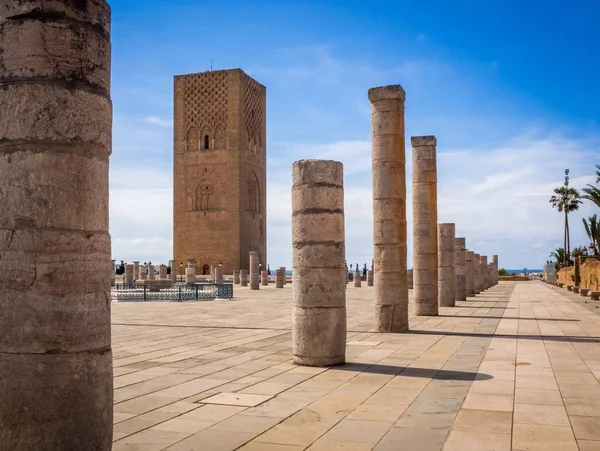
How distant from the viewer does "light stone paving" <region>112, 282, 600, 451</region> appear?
182 inches

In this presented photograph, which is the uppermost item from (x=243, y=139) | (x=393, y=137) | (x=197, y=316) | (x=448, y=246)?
(x=243, y=139)

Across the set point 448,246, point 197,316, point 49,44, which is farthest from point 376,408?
point 448,246

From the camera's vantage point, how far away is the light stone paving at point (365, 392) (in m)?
4.62

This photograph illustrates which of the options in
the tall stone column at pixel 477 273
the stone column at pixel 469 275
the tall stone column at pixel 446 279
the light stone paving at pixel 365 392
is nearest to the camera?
the light stone paving at pixel 365 392

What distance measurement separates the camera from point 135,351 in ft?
30.1

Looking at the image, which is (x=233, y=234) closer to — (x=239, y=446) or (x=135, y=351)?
(x=135, y=351)

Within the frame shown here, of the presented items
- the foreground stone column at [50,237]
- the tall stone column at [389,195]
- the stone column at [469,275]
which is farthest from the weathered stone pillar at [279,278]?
the foreground stone column at [50,237]

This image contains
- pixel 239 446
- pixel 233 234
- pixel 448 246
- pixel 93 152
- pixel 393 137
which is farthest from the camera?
pixel 233 234

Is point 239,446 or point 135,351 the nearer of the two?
point 239,446

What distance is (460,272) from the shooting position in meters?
22.3

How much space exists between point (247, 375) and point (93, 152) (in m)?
3.94

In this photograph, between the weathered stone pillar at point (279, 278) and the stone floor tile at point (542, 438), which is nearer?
the stone floor tile at point (542, 438)

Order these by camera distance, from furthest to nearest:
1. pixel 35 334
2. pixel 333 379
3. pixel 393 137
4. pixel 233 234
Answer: pixel 233 234
pixel 393 137
pixel 333 379
pixel 35 334

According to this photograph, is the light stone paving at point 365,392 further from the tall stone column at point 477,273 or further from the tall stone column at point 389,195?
the tall stone column at point 477,273
